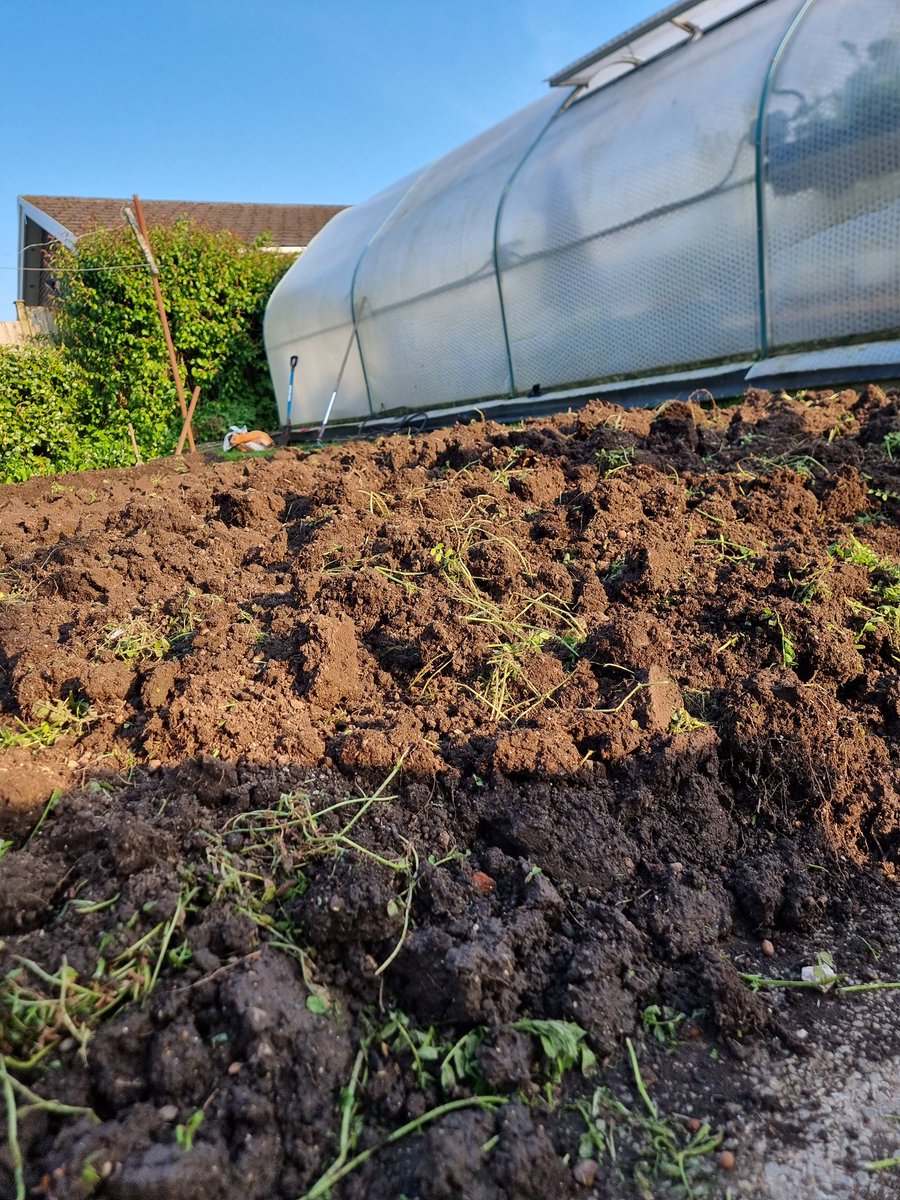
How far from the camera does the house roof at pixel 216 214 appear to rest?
65.6ft

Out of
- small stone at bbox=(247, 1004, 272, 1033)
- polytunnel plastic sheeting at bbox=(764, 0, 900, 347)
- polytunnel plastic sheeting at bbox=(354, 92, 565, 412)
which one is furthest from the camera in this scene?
polytunnel plastic sheeting at bbox=(354, 92, 565, 412)

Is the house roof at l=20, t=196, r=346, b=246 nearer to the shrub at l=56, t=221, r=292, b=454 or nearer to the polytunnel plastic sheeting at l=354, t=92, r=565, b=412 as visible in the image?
the shrub at l=56, t=221, r=292, b=454

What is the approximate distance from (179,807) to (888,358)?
217 inches

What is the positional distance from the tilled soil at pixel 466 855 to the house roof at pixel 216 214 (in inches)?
753

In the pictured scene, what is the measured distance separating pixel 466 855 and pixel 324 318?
11.2 metres

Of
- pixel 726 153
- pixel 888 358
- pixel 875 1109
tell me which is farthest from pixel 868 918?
pixel 726 153

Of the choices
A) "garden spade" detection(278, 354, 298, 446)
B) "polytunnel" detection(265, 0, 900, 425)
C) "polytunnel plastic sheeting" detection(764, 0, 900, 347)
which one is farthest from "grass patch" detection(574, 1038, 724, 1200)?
"garden spade" detection(278, 354, 298, 446)

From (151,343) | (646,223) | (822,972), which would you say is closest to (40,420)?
(151,343)

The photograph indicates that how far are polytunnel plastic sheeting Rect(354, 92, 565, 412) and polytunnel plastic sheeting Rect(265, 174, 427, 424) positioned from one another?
1.51 ft

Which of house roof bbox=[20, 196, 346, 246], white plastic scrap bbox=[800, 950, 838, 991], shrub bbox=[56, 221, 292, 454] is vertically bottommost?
white plastic scrap bbox=[800, 950, 838, 991]

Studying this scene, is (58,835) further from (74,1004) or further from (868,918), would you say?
(868,918)

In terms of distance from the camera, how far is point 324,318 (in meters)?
11.8

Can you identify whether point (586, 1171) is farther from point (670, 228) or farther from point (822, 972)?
point (670, 228)

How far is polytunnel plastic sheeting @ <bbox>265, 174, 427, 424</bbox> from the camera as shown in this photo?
11.4m
